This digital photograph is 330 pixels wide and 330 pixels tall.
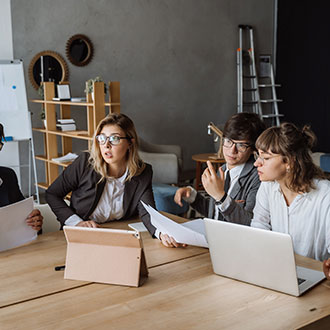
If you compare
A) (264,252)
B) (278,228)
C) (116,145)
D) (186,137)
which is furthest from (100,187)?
(186,137)

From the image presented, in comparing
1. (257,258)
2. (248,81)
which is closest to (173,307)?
(257,258)

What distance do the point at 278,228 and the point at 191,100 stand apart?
17.4 ft

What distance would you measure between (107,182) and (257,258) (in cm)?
113

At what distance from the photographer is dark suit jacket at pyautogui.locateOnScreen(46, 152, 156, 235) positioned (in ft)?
7.93

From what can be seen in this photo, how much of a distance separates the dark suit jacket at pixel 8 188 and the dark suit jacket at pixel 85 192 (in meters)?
0.17

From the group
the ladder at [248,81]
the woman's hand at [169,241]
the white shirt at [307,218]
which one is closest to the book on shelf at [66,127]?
the ladder at [248,81]

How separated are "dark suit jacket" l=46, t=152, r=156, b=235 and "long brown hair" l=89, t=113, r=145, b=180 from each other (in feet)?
0.10

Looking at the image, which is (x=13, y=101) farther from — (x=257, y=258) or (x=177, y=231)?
(x=257, y=258)

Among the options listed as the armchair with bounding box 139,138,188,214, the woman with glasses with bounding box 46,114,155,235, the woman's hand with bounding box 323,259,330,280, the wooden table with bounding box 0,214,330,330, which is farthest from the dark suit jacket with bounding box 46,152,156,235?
the armchair with bounding box 139,138,188,214

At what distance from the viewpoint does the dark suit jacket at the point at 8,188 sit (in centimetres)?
235

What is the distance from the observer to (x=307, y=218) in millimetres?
1936

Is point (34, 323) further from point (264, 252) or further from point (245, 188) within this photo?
point (245, 188)

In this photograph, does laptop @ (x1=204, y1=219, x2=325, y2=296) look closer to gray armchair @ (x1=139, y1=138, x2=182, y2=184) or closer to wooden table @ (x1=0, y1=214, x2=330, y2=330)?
wooden table @ (x1=0, y1=214, x2=330, y2=330)

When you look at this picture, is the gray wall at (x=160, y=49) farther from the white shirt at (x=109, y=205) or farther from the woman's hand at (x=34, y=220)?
the woman's hand at (x=34, y=220)
